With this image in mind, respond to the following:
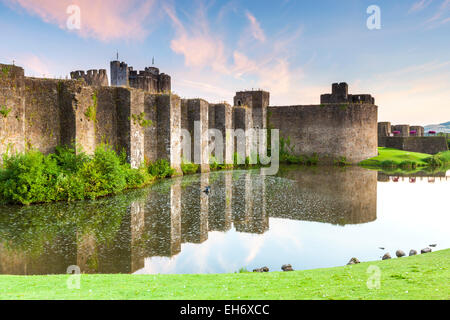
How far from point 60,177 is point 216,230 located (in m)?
8.11

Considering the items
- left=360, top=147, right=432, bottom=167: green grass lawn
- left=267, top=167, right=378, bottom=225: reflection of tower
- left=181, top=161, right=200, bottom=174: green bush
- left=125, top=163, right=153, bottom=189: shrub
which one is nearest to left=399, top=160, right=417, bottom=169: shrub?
left=360, top=147, right=432, bottom=167: green grass lawn

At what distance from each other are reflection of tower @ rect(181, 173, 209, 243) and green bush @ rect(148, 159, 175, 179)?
514 cm

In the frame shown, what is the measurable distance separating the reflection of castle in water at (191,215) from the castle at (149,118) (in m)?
4.14

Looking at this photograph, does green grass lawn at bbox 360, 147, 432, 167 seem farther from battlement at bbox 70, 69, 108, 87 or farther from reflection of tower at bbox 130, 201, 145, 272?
reflection of tower at bbox 130, 201, 145, 272

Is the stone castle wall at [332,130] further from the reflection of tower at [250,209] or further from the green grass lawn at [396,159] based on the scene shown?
the reflection of tower at [250,209]

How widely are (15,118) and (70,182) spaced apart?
3.67 metres

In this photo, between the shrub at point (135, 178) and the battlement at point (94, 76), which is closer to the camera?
the shrub at point (135, 178)

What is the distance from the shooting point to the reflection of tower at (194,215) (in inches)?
438

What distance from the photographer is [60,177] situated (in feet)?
52.7

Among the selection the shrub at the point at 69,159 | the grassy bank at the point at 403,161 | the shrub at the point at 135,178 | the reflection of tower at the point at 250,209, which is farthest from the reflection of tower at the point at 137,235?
the grassy bank at the point at 403,161

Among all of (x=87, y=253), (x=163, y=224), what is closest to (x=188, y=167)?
(x=163, y=224)

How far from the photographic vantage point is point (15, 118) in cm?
1630

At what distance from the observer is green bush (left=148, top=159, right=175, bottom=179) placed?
2447 cm
